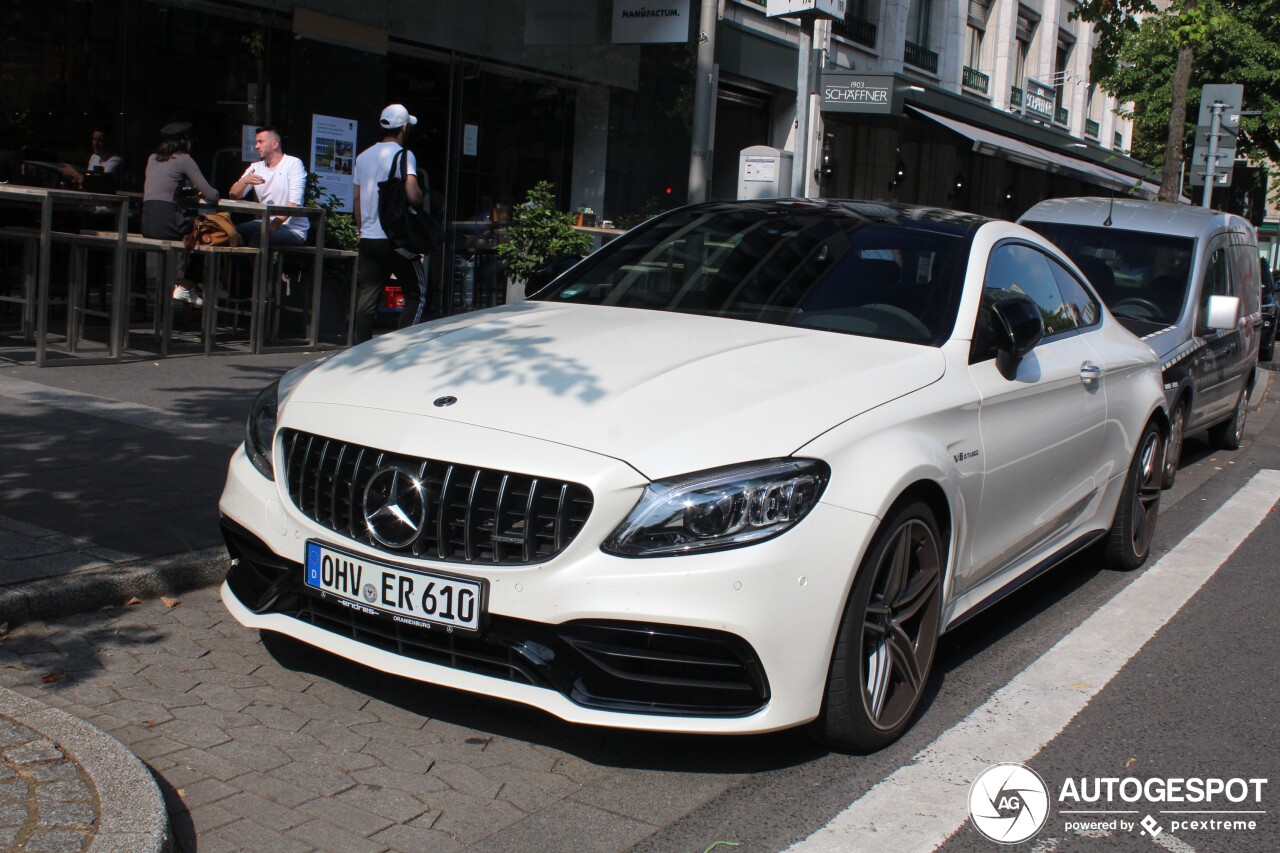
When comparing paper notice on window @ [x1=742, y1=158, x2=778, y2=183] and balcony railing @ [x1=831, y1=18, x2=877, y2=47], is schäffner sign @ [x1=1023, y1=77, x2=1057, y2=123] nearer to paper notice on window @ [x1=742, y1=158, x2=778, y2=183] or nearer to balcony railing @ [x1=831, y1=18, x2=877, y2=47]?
balcony railing @ [x1=831, y1=18, x2=877, y2=47]

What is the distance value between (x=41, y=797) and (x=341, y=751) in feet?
2.77

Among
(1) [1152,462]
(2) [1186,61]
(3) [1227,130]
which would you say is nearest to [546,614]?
(1) [1152,462]

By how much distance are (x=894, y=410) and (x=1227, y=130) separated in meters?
19.2

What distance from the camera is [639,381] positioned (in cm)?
389

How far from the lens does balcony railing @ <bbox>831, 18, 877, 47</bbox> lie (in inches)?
945

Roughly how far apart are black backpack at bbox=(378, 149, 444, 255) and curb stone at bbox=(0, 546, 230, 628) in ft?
13.1

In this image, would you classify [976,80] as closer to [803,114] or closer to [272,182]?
[803,114]

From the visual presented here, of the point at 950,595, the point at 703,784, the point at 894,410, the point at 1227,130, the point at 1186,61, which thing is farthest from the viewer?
the point at 1227,130

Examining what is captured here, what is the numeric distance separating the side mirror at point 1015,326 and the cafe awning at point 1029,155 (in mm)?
18260

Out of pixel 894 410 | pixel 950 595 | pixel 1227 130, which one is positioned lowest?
pixel 950 595

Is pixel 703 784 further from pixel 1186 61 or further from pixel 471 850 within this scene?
pixel 1186 61

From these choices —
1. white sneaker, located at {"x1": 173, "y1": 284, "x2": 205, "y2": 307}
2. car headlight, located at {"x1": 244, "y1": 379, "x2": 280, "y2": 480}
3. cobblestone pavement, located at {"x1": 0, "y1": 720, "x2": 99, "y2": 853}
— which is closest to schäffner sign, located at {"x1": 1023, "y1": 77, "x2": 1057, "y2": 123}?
white sneaker, located at {"x1": 173, "y1": 284, "x2": 205, "y2": 307}

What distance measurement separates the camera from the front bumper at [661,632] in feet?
11.1

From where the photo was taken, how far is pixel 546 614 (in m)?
3.42
